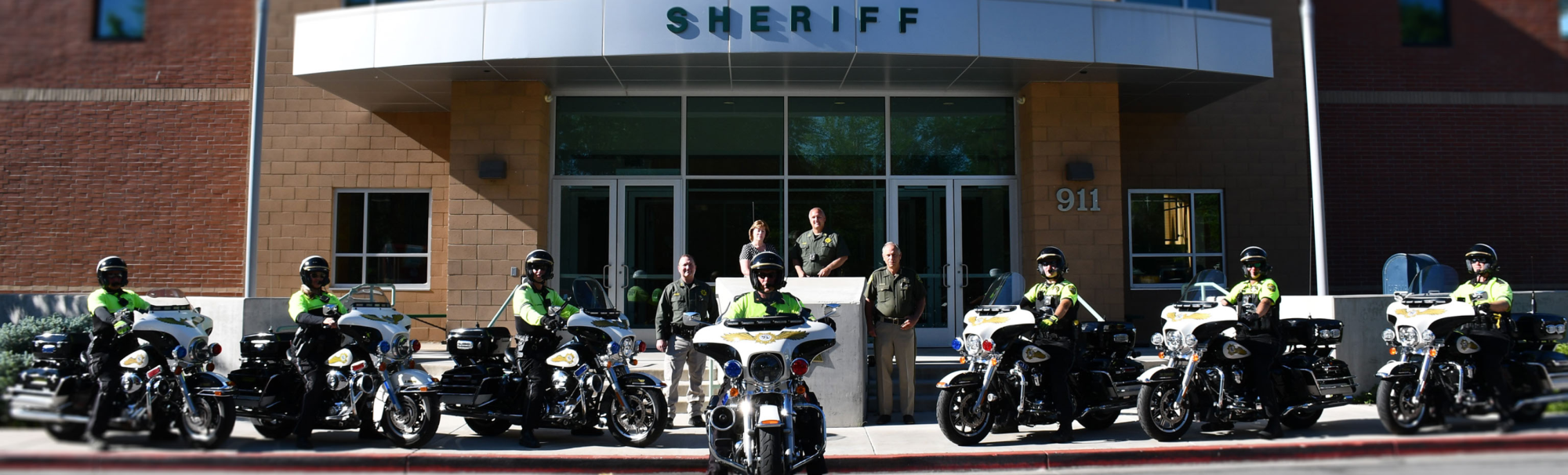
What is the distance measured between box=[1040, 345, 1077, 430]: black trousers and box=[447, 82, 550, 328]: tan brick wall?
7120mm

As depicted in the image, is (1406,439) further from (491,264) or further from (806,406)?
(491,264)

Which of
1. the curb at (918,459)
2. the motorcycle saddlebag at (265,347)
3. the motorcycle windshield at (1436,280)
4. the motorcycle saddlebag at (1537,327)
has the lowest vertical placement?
the curb at (918,459)

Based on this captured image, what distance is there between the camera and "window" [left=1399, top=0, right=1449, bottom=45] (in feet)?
15.8

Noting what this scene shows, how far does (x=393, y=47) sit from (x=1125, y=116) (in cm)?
1017

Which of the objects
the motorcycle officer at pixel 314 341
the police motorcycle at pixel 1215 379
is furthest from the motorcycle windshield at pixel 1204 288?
Result: the motorcycle officer at pixel 314 341

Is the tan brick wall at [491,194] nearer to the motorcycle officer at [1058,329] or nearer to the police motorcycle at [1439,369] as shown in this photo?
the motorcycle officer at [1058,329]

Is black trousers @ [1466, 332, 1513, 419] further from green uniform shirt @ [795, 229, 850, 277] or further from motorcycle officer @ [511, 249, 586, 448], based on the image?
motorcycle officer @ [511, 249, 586, 448]

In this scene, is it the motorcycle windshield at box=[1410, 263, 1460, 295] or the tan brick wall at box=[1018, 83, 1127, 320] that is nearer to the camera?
the motorcycle windshield at box=[1410, 263, 1460, 295]

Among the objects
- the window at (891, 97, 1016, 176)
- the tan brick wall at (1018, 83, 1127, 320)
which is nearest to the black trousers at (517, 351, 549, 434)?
the window at (891, 97, 1016, 176)

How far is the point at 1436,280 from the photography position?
1081 cm

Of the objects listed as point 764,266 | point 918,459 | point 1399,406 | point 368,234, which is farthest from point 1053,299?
point 368,234

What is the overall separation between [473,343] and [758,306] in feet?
9.80

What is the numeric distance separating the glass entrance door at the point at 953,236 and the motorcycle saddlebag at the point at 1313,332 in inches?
185

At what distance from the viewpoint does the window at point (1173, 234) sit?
46.7ft
